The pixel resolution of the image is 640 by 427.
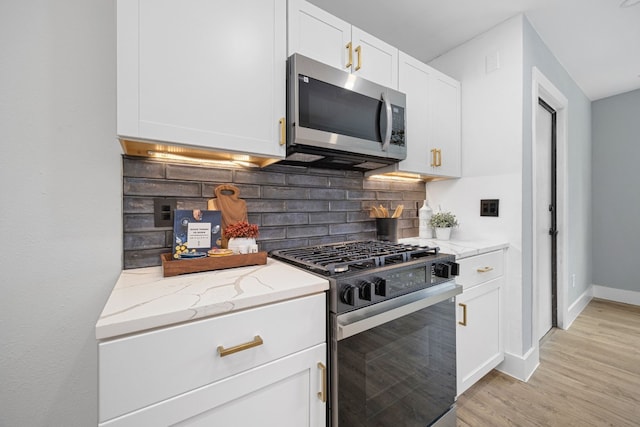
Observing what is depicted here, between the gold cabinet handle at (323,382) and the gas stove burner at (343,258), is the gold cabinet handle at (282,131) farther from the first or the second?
the gold cabinet handle at (323,382)

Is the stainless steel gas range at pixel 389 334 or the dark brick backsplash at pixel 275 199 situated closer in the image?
the stainless steel gas range at pixel 389 334

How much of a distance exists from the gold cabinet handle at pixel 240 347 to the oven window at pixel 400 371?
33 cm

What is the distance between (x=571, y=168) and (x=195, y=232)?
377 centimetres

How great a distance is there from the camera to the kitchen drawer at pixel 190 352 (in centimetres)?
65

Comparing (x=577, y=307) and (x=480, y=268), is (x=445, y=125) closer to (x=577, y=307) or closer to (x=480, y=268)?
(x=480, y=268)

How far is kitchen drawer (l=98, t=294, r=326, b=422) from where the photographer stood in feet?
2.13

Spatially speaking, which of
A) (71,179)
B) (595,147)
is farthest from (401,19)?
(595,147)

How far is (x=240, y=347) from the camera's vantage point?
2.60ft

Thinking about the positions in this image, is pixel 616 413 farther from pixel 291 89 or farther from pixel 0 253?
pixel 0 253

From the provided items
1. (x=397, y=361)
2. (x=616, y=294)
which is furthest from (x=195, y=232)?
(x=616, y=294)

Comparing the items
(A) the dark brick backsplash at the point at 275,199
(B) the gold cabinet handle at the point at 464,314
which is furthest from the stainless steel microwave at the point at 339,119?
(B) the gold cabinet handle at the point at 464,314

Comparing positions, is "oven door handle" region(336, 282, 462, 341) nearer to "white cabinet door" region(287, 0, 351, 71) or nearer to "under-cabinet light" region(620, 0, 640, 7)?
"white cabinet door" region(287, 0, 351, 71)

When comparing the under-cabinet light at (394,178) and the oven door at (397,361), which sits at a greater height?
the under-cabinet light at (394,178)

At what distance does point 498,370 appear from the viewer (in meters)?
2.02
